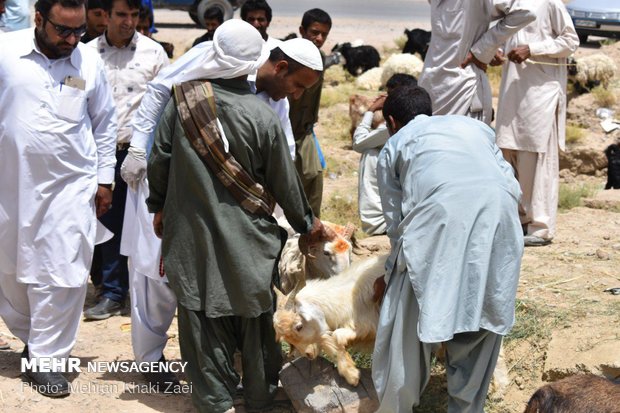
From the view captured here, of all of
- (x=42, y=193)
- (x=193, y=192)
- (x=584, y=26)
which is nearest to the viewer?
(x=193, y=192)

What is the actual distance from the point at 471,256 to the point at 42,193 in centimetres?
229

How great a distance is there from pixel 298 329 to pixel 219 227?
665mm

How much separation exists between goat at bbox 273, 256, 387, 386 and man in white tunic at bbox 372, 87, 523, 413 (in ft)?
1.09

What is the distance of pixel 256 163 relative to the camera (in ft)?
14.5

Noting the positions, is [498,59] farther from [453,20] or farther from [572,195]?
[572,195]

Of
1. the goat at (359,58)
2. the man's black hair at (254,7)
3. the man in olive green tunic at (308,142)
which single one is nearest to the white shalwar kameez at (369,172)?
the man in olive green tunic at (308,142)

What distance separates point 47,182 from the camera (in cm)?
485

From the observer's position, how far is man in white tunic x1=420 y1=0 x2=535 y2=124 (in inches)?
253

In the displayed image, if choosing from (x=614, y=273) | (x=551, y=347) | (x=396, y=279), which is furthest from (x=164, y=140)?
(x=614, y=273)

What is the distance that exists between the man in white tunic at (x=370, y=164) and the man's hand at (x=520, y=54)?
29.7 inches

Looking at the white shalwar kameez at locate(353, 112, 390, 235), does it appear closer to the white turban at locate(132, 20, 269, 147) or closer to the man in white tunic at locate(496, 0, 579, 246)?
the man in white tunic at locate(496, 0, 579, 246)

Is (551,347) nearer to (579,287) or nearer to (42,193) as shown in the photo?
(579,287)

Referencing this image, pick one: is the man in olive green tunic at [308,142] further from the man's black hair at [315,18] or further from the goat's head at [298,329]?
the goat's head at [298,329]

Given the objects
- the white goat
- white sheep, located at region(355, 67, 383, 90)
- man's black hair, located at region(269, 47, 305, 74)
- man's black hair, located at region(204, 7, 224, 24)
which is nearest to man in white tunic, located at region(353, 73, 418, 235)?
man's black hair, located at region(204, 7, 224, 24)
